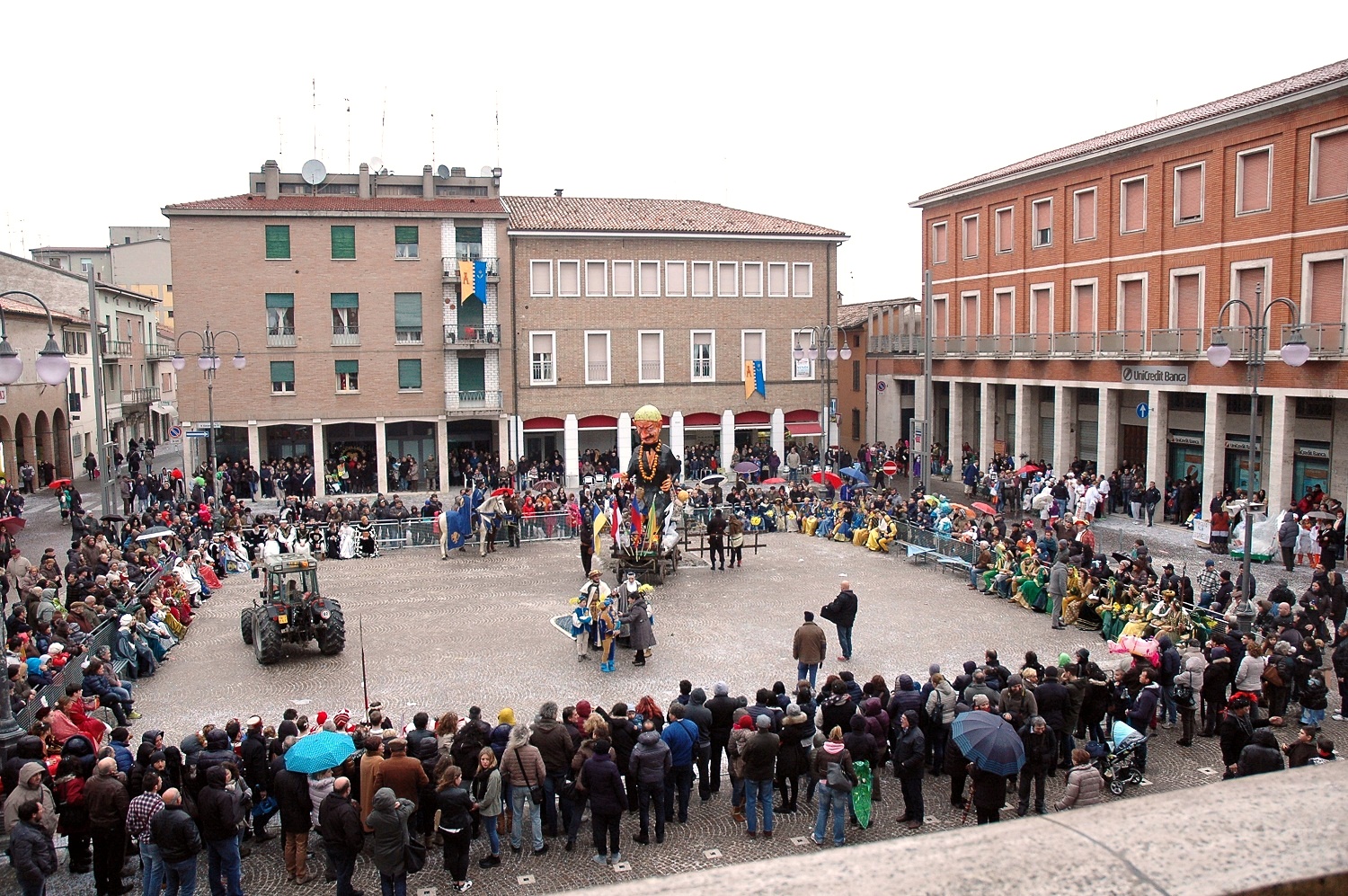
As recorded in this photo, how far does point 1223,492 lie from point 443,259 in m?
30.8

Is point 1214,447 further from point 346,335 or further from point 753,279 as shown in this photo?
point 346,335

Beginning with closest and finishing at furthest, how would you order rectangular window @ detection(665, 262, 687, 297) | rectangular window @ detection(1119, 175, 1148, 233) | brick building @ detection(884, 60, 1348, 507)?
brick building @ detection(884, 60, 1348, 507), rectangular window @ detection(1119, 175, 1148, 233), rectangular window @ detection(665, 262, 687, 297)

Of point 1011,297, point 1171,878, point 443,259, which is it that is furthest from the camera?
point 443,259

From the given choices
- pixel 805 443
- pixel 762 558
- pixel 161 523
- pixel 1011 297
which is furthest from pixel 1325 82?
pixel 161 523

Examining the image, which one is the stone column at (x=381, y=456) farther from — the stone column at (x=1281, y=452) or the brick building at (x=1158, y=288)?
the stone column at (x=1281, y=452)

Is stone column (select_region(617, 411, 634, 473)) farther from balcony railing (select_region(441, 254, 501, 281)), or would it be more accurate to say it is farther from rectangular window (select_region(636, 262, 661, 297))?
balcony railing (select_region(441, 254, 501, 281))

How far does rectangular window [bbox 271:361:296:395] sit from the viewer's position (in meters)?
43.4

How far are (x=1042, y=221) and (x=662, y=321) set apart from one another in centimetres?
1646

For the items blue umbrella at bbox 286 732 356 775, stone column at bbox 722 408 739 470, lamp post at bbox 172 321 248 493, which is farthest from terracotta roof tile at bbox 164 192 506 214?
blue umbrella at bbox 286 732 356 775

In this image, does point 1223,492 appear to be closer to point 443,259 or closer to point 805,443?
point 805,443

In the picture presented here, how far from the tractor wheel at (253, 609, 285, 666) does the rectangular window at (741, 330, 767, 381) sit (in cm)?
3227

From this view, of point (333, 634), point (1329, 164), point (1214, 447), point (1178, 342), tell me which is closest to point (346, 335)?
point (333, 634)

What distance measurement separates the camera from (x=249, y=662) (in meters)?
18.5

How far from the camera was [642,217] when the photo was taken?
47594 mm
